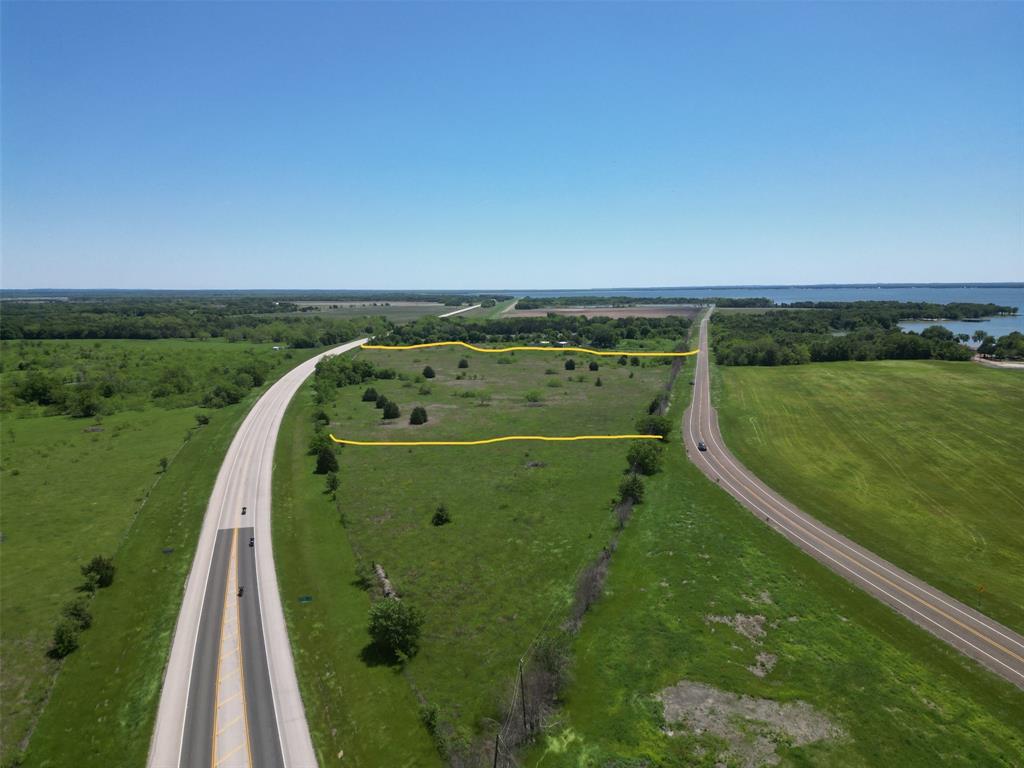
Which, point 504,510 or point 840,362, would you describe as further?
point 840,362

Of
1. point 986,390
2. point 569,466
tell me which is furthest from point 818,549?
point 986,390

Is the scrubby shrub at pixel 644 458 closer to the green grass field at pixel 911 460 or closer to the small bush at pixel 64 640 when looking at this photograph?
the green grass field at pixel 911 460

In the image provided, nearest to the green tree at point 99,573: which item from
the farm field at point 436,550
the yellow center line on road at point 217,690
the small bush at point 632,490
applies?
the yellow center line on road at point 217,690

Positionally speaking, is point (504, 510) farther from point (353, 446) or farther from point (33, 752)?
point (33, 752)

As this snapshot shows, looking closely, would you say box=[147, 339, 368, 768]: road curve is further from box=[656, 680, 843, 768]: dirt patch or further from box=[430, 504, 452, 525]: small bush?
box=[656, 680, 843, 768]: dirt patch

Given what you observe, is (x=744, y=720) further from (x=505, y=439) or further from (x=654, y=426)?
(x=505, y=439)

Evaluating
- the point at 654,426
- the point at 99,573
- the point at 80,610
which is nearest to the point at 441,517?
the point at 80,610

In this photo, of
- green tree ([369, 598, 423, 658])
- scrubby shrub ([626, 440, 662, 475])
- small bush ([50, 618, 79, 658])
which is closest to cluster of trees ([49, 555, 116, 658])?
small bush ([50, 618, 79, 658])
